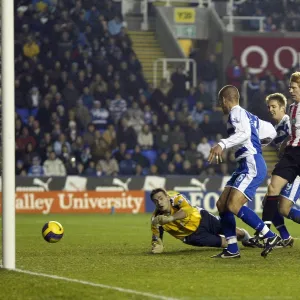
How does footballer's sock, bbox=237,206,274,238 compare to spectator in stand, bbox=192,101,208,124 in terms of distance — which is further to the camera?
spectator in stand, bbox=192,101,208,124

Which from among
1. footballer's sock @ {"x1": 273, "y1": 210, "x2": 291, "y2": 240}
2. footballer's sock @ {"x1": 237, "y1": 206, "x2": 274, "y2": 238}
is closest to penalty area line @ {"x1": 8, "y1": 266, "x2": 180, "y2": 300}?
footballer's sock @ {"x1": 237, "y1": 206, "x2": 274, "y2": 238}

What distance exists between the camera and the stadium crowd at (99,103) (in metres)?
25.8

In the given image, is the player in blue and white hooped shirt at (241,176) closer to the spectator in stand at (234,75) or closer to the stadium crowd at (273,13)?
the spectator in stand at (234,75)

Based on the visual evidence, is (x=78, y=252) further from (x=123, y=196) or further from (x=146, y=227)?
(x=123, y=196)

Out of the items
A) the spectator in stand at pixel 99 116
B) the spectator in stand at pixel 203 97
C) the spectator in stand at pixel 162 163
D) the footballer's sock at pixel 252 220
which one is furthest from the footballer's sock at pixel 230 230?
the spectator in stand at pixel 203 97

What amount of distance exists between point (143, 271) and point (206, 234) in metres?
2.69

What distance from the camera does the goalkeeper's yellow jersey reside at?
41.3 ft

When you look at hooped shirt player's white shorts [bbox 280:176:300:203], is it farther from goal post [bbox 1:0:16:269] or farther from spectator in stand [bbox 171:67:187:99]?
spectator in stand [bbox 171:67:187:99]

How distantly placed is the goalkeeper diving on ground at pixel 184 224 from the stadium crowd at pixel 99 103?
12.6m

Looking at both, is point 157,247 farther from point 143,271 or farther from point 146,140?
point 146,140

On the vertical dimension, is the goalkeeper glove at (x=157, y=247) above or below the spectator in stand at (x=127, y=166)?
above

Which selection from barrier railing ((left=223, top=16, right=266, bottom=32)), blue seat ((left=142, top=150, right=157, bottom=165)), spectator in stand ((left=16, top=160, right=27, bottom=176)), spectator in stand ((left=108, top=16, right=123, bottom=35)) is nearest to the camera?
spectator in stand ((left=16, top=160, right=27, bottom=176))

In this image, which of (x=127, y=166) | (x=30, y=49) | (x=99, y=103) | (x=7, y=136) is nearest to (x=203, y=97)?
(x=99, y=103)

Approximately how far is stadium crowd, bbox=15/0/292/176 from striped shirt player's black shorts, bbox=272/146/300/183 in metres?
13.3
